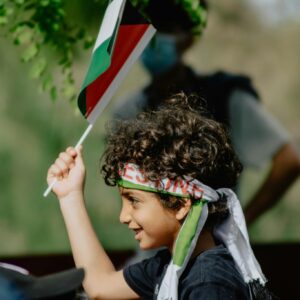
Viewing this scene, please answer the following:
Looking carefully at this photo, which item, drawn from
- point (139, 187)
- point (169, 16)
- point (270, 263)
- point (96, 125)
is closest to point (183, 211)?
point (139, 187)

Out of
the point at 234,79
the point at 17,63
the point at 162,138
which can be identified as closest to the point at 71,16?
the point at 17,63

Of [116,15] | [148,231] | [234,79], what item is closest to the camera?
[148,231]

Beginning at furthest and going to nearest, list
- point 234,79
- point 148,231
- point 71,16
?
point 234,79 < point 71,16 < point 148,231

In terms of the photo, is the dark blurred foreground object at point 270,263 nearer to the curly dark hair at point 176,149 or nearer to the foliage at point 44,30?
the foliage at point 44,30

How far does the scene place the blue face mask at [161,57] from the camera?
604cm

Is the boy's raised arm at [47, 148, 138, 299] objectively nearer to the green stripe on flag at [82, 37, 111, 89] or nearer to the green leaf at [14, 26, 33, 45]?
the green stripe on flag at [82, 37, 111, 89]

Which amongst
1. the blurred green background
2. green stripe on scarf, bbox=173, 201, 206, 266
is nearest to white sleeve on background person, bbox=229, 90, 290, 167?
the blurred green background

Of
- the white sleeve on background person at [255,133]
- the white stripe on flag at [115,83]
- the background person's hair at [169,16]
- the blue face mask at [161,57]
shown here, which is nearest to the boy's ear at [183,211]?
the white stripe on flag at [115,83]

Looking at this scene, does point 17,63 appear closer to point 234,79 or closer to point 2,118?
point 2,118

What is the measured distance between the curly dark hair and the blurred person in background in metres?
2.29

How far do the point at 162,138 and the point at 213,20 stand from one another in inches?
110

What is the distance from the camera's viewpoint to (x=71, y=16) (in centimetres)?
570

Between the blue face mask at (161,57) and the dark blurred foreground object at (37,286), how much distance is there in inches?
140

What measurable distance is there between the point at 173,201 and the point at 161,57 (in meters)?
2.71
